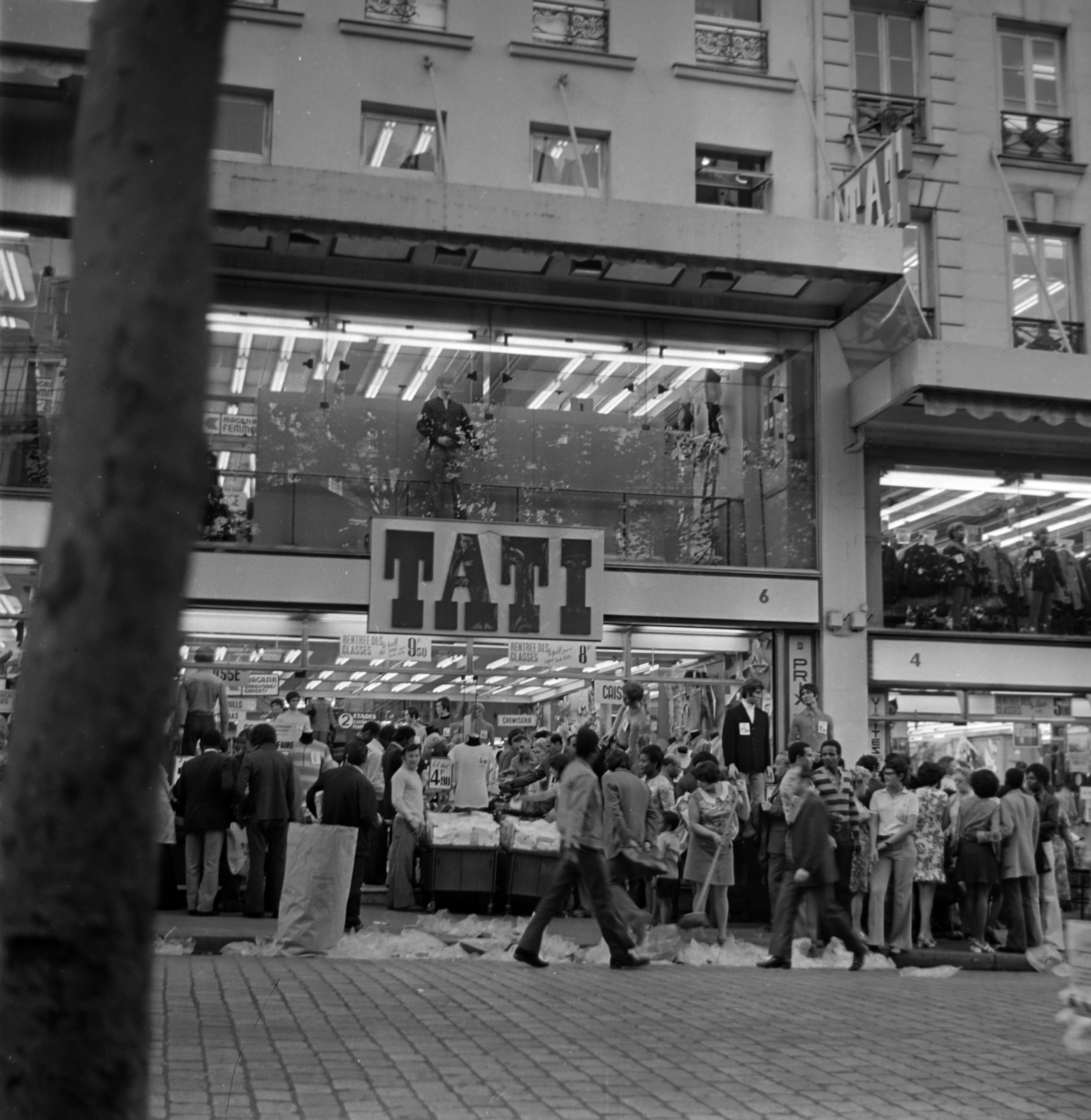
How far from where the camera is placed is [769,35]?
23.5 meters

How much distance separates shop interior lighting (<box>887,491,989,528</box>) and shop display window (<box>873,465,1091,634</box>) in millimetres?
10

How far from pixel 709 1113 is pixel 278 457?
14938 mm

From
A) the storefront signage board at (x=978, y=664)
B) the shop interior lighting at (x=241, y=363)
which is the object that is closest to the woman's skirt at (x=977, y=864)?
the storefront signage board at (x=978, y=664)

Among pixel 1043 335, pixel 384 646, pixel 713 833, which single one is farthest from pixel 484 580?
pixel 1043 335

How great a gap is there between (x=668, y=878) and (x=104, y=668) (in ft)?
44.8

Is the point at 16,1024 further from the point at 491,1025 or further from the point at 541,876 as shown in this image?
the point at 541,876

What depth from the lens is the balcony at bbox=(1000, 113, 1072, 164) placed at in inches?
959

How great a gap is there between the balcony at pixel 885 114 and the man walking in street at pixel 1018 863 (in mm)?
11700

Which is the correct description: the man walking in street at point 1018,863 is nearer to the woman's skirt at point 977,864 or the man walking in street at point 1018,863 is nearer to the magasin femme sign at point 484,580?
the woman's skirt at point 977,864

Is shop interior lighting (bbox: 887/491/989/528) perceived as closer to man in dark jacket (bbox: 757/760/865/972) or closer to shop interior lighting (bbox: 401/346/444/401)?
shop interior lighting (bbox: 401/346/444/401)

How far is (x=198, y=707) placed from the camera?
63.5 ft

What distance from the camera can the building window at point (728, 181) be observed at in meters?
23.4

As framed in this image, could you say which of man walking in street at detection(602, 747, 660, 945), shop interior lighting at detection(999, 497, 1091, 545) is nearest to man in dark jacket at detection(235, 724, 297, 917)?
man walking in street at detection(602, 747, 660, 945)

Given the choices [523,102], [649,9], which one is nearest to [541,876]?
[523,102]
